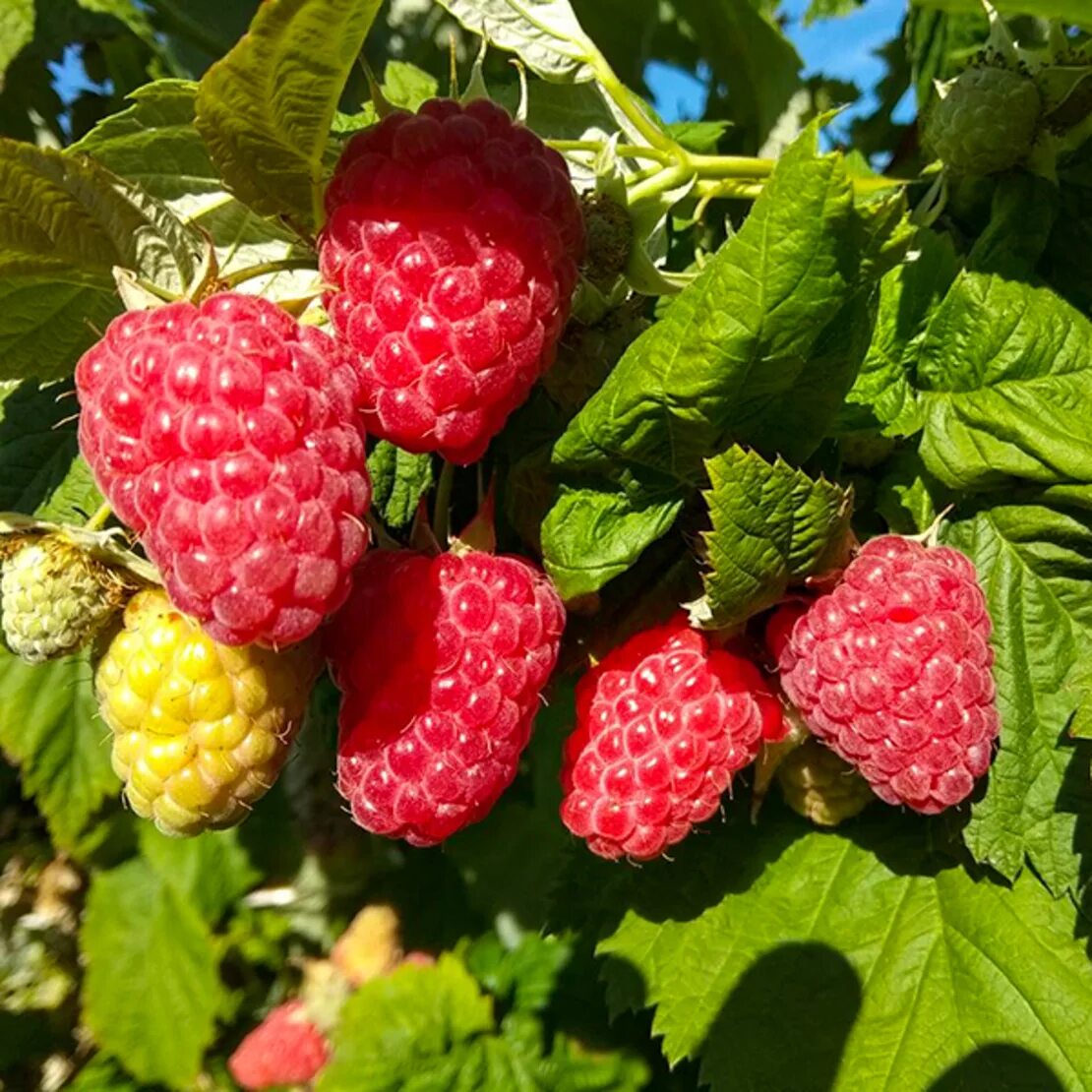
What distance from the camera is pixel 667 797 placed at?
0.99 m

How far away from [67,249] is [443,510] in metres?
0.33

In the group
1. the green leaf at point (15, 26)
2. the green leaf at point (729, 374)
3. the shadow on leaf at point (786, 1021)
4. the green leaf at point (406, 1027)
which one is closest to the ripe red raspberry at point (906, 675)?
the green leaf at point (729, 374)

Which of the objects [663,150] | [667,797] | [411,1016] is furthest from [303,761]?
[663,150]

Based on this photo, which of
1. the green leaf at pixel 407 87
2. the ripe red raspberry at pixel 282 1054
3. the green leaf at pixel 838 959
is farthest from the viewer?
the ripe red raspberry at pixel 282 1054

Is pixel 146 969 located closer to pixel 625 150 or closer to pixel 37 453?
pixel 37 453

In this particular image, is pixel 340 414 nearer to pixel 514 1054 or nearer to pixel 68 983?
pixel 514 1054

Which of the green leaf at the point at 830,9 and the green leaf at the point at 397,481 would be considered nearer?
the green leaf at the point at 397,481

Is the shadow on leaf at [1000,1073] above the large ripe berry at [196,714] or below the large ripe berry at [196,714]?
below

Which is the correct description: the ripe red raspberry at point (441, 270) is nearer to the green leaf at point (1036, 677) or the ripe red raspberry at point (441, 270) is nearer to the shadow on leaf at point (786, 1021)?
the green leaf at point (1036, 677)

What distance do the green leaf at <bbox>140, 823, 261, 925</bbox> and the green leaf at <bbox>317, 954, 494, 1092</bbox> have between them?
37cm

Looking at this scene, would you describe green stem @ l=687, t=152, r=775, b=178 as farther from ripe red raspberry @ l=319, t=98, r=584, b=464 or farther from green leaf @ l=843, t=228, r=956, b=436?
ripe red raspberry @ l=319, t=98, r=584, b=464

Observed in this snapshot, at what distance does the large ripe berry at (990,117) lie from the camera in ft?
3.46

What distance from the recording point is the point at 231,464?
2.28 ft

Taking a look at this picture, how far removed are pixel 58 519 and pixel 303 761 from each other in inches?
33.4
